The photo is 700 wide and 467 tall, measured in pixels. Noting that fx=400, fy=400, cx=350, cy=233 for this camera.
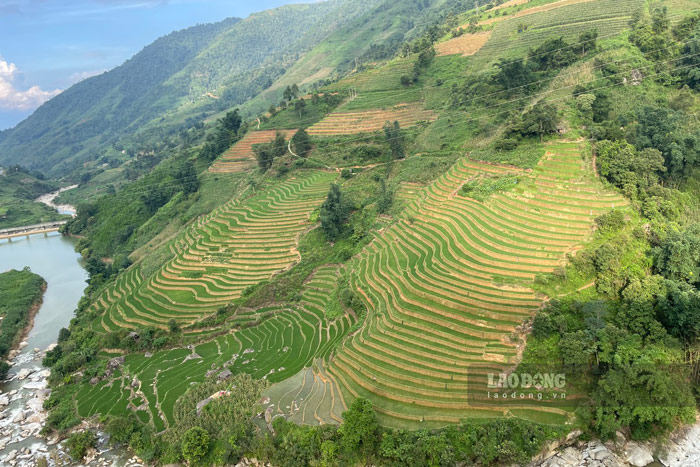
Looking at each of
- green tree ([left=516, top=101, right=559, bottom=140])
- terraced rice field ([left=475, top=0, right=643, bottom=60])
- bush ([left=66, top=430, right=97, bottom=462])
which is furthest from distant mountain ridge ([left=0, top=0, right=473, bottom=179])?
bush ([left=66, top=430, right=97, bottom=462])

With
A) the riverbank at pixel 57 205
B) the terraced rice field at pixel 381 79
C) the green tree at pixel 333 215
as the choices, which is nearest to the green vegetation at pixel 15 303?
the green tree at pixel 333 215

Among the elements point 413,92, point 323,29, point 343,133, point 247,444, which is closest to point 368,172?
point 343,133

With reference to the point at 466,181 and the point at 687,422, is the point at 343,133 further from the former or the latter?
the point at 687,422

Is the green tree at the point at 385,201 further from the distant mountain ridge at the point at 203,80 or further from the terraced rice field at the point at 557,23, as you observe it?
the distant mountain ridge at the point at 203,80

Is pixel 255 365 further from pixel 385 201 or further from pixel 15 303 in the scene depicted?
pixel 15 303

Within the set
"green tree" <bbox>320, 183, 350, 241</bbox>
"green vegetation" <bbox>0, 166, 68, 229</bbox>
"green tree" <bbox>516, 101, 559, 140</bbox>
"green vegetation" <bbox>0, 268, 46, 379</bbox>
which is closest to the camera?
"green tree" <bbox>516, 101, 559, 140</bbox>

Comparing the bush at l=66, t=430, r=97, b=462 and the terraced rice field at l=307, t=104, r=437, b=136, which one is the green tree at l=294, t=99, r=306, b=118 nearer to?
the terraced rice field at l=307, t=104, r=437, b=136
